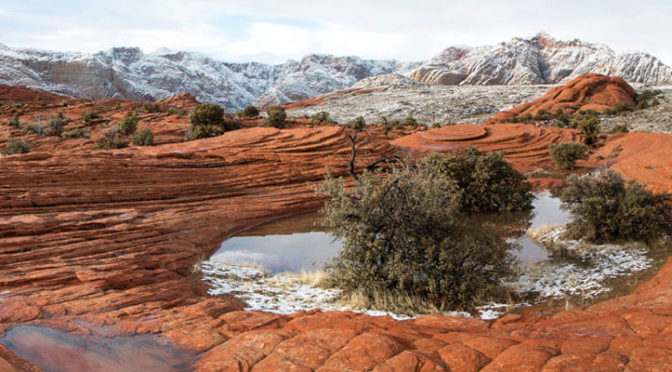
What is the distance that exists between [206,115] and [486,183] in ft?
64.8

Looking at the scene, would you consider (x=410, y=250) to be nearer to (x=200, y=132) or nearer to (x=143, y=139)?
(x=143, y=139)

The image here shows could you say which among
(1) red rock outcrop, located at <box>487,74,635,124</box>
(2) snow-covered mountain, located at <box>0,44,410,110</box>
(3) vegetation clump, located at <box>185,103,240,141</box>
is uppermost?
(2) snow-covered mountain, located at <box>0,44,410,110</box>

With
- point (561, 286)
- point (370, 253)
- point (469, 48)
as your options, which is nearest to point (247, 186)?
point (370, 253)

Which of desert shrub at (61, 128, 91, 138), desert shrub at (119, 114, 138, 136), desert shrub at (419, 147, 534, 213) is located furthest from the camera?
desert shrub at (119, 114, 138, 136)

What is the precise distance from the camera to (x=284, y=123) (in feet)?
114

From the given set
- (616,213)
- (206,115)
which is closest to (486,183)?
(616,213)

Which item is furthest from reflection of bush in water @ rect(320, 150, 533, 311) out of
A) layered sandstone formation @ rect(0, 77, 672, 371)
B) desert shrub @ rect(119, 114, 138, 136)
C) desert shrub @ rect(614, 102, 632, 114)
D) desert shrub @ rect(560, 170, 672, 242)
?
desert shrub @ rect(614, 102, 632, 114)

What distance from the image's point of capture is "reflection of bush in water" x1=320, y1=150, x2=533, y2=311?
324 inches

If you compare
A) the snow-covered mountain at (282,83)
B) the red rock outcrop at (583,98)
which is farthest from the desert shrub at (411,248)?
the snow-covered mountain at (282,83)

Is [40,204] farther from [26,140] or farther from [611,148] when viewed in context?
[611,148]

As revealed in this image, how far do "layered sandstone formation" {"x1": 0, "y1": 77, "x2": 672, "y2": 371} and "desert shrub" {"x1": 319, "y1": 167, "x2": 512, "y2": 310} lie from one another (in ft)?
6.00

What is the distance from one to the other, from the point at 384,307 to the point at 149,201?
34.8ft

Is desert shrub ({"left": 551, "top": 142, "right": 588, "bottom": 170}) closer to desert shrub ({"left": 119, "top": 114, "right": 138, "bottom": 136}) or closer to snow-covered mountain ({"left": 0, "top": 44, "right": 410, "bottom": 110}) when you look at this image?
desert shrub ({"left": 119, "top": 114, "right": 138, "bottom": 136})

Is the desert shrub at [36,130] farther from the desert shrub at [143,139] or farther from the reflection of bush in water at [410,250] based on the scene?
the reflection of bush in water at [410,250]
